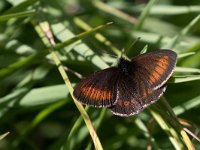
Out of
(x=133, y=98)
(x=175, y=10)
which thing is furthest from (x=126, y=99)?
(x=175, y=10)

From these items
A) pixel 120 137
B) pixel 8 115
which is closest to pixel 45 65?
pixel 8 115

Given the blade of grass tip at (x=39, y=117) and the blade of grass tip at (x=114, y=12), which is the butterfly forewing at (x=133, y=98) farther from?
the blade of grass tip at (x=114, y=12)

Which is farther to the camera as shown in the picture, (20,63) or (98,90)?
(20,63)

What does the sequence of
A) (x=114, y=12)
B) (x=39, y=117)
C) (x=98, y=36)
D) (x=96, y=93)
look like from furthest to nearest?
1. (x=114, y=12)
2. (x=98, y=36)
3. (x=39, y=117)
4. (x=96, y=93)

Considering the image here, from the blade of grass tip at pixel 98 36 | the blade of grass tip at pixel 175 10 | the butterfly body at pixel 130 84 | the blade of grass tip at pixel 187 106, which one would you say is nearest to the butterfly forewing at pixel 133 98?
the butterfly body at pixel 130 84

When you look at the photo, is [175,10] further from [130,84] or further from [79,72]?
[130,84]

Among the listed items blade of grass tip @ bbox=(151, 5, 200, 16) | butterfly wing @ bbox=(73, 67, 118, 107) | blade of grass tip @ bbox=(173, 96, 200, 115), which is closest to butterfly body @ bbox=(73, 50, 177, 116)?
butterfly wing @ bbox=(73, 67, 118, 107)
